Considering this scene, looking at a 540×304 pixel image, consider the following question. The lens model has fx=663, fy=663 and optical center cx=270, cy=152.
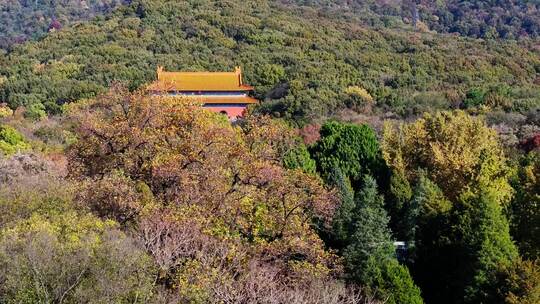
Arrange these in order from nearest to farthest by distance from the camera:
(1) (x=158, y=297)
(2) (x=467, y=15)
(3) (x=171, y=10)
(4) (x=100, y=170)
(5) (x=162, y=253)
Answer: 1. (1) (x=158, y=297)
2. (5) (x=162, y=253)
3. (4) (x=100, y=170)
4. (3) (x=171, y=10)
5. (2) (x=467, y=15)

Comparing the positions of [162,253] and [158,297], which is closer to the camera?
[158,297]

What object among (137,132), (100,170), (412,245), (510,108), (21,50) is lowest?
(21,50)

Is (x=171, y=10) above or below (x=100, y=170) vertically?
below

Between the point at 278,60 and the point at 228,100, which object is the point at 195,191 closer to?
the point at 228,100

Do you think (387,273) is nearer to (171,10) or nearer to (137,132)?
(137,132)

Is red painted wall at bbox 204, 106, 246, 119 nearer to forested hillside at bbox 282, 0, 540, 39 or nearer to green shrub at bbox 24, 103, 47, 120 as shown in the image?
green shrub at bbox 24, 103, 47, 120

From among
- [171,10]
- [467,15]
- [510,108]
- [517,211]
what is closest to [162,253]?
[517,211]
